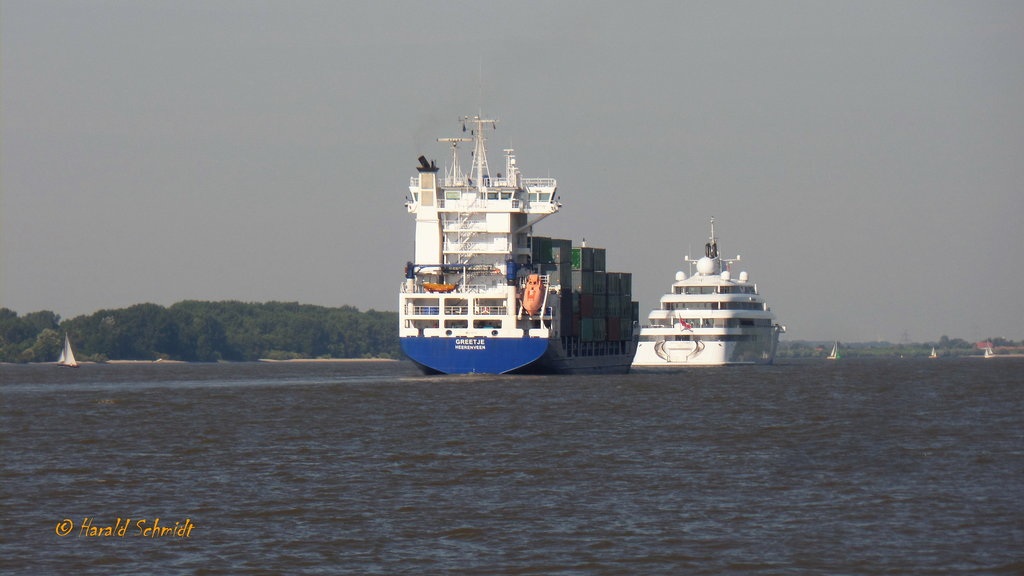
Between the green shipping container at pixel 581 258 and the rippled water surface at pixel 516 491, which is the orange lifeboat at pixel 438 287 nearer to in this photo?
the green shipping container at pixel 581 258

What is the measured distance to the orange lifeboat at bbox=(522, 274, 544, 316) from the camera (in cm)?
8669

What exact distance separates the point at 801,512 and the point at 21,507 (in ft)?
55.3

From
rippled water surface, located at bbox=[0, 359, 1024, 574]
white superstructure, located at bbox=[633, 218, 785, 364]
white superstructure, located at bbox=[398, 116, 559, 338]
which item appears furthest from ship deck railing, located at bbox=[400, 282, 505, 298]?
white superstructure, located at bbox=[633, 218, 785, 364]

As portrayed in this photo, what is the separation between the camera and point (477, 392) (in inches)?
2771

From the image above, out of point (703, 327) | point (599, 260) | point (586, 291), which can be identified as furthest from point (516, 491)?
point (703, 327)

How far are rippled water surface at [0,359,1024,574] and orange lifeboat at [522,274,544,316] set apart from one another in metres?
26.8

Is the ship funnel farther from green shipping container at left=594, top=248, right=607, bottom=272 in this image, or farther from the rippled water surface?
the rippled water surface

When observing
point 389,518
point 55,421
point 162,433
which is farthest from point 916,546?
point 55,421

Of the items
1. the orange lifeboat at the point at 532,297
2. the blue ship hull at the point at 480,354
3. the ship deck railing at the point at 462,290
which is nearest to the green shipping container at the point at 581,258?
the ship deck railing at the point at 462,290

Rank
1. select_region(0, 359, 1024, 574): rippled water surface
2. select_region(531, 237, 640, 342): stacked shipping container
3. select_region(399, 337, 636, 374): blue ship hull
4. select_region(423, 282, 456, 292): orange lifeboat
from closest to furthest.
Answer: select_region(0, 359, 1024, 574): rippled water surface
select_region(399, 337, 636, 374): blue ship hull
select_region(423, 282, 456, 292): orange lifeboat
select_region(531, 237, 640, 342): stacked shipping container

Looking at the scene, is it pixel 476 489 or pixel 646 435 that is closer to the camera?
pixel 476 489

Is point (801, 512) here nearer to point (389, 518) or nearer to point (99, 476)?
point (389, 518)

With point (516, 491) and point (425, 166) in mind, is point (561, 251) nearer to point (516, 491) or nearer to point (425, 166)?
point (425, 166)

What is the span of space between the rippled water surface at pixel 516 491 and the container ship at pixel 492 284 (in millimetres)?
26342
